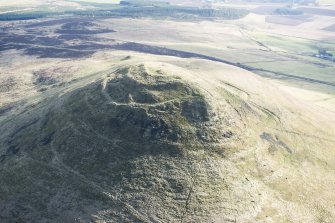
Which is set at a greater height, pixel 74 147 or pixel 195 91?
pixel 195 91

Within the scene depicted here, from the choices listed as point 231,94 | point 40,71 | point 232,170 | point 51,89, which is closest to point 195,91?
point 231,94

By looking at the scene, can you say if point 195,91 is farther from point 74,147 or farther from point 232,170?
point 74,147

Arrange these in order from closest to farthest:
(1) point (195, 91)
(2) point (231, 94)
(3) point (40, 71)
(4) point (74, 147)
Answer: (4) point (74, 147)
(1) point (195, 91)
(2) point (231, 94)
(3) point (40, 71)

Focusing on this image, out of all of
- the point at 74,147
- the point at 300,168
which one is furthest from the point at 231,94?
the point at 74,147

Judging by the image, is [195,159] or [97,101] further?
[97,101]

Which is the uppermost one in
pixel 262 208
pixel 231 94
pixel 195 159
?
pixel 231 94

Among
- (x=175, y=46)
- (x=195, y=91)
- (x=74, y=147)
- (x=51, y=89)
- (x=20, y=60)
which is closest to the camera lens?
(x=74, y=147)

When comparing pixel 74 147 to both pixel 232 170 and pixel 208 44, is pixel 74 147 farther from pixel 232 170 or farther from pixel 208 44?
pixel 208 44
